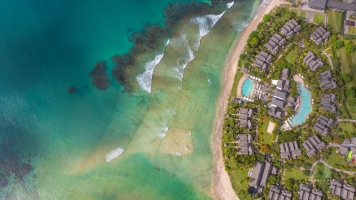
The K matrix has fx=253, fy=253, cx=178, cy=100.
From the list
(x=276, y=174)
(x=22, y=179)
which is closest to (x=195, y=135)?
(x=276, y=174)

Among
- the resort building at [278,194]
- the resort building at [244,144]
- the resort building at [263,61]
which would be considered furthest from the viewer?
the resort building at [263,61]

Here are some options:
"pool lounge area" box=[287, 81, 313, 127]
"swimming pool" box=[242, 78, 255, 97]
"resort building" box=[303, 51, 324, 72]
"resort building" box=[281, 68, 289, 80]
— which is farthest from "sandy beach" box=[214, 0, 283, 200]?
"pool lounge area" box=[287, 81, 313, 127]

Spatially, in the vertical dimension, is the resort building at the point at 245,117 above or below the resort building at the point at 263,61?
below

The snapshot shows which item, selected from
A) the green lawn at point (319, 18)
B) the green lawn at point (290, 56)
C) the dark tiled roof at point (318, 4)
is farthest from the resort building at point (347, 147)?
the dark tiled roof at point (318, 4)

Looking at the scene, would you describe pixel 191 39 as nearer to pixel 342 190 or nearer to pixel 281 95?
pixel 281 95

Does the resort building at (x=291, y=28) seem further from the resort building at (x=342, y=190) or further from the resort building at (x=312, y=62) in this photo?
the resort building at (x=342, y=190)

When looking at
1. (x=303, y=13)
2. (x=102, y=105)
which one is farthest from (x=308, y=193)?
(x=102, y=105)
